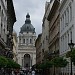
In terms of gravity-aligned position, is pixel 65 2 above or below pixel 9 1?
below

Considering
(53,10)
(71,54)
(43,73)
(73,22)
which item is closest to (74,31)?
(73,22)

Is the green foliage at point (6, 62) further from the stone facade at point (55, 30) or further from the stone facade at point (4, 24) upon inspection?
the stone facade at point (55, 30)

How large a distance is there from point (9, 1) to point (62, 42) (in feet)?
82.9

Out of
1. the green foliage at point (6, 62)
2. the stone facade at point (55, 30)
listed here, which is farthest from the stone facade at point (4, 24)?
the stone facade at point (55, 30)

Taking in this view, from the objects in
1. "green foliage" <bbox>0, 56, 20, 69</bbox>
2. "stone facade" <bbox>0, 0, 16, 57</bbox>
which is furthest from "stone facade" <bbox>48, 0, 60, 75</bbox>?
"stone facade" <bbox>0, 0, 16, 57</bbox>

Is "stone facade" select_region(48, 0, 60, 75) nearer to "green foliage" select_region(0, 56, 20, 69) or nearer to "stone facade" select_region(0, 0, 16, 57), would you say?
"green foliage" select_region(0, 56, 20, 69)

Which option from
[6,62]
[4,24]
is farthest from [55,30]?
[6,62]

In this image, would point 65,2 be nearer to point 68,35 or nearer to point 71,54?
point 68,35

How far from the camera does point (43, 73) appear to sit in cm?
9188

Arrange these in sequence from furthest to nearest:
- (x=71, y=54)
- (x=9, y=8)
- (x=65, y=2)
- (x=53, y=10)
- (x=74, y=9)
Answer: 1. (x=9, y=8)
2. (x=53, y=10)
3. (x=65, y=2)
4. (x=74, y=9)
5. (x=71, y=54)

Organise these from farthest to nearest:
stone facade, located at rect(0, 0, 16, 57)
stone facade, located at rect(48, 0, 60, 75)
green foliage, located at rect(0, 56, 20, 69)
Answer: stone facade, located at rect(48, 0, 60, 75) < stone facade, located at rect(0, 0, 16, 57) < green foliage, located at rect(0, 56, 20, 69)

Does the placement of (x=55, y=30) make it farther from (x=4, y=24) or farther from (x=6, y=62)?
(x=6, y=62)

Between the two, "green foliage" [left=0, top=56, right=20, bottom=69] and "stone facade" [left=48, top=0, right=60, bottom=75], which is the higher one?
"stone facade" [left=48, top=0, right=60, bottom=75]

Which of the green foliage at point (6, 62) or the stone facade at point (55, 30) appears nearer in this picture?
Answer: the green foliage at point (6, 62)
